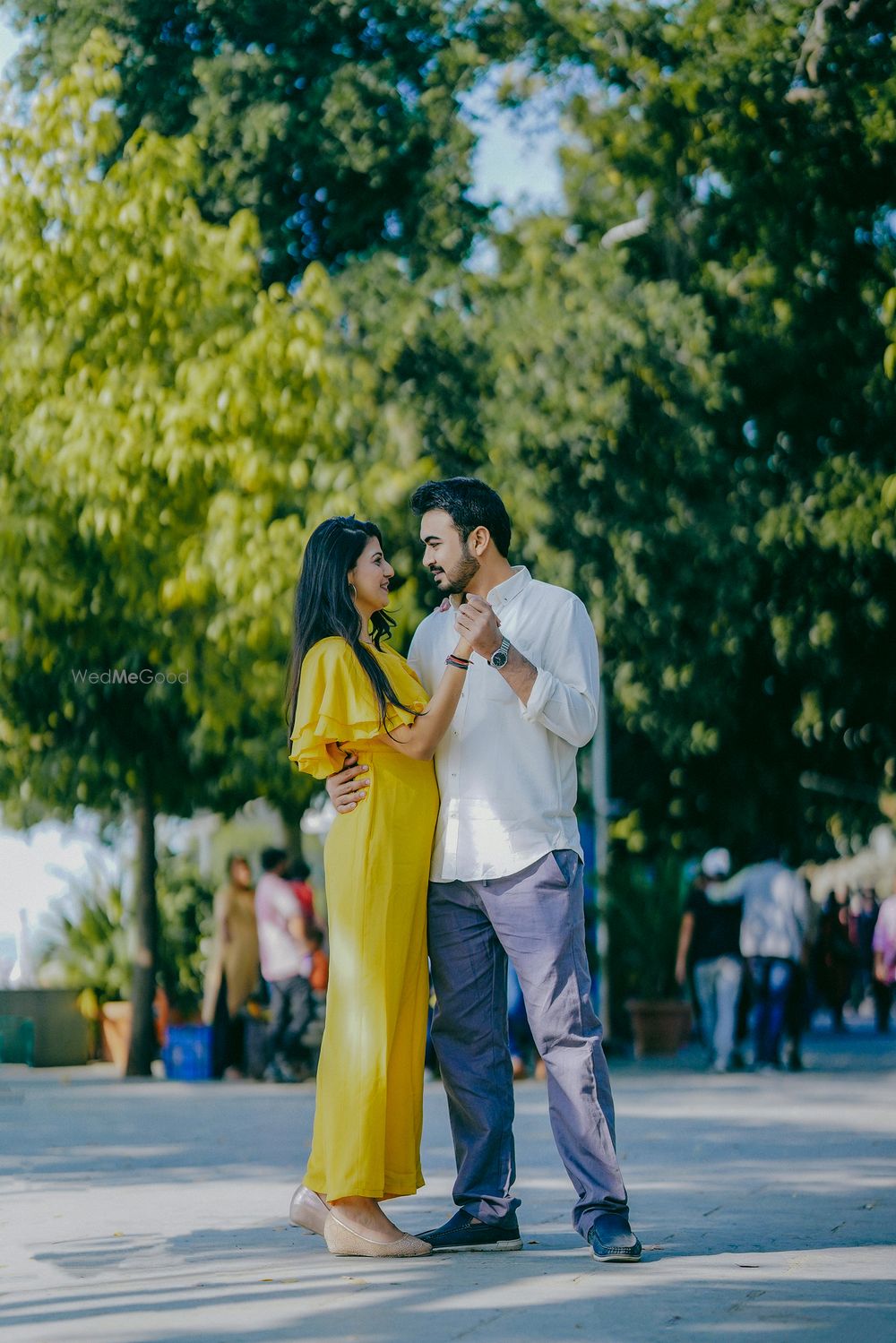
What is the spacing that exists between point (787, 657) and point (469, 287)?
5.53 m

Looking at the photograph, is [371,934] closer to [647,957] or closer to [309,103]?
[647,957]

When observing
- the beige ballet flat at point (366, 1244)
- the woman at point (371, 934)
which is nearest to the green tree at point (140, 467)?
the woman at point (371, 934)

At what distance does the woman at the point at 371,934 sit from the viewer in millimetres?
5227

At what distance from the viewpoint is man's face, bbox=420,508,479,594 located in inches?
217

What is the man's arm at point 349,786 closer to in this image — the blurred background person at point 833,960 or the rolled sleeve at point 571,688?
the rolled sleeve at point 571,688

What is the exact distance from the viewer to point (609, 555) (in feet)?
70.2

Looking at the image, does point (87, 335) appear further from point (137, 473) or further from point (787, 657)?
point (787, 657)

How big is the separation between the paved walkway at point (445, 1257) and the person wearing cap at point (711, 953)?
4643 mm

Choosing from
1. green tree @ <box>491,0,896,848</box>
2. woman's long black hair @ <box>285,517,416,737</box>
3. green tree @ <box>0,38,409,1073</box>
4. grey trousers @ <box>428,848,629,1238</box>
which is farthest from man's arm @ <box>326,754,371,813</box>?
green tree @ <box>491,0,896,848</box>

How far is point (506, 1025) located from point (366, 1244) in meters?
0.68

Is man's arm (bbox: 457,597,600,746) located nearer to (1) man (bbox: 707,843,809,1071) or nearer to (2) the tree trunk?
(1) man (bbox: 707,843,809,1071)

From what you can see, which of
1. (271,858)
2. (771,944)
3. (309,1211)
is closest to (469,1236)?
(309,1211)

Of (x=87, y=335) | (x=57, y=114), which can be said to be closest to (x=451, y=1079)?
(x=87, y=335)

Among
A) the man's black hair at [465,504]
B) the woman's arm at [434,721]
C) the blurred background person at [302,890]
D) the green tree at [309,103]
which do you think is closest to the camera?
the woman's arm at [434,721]
